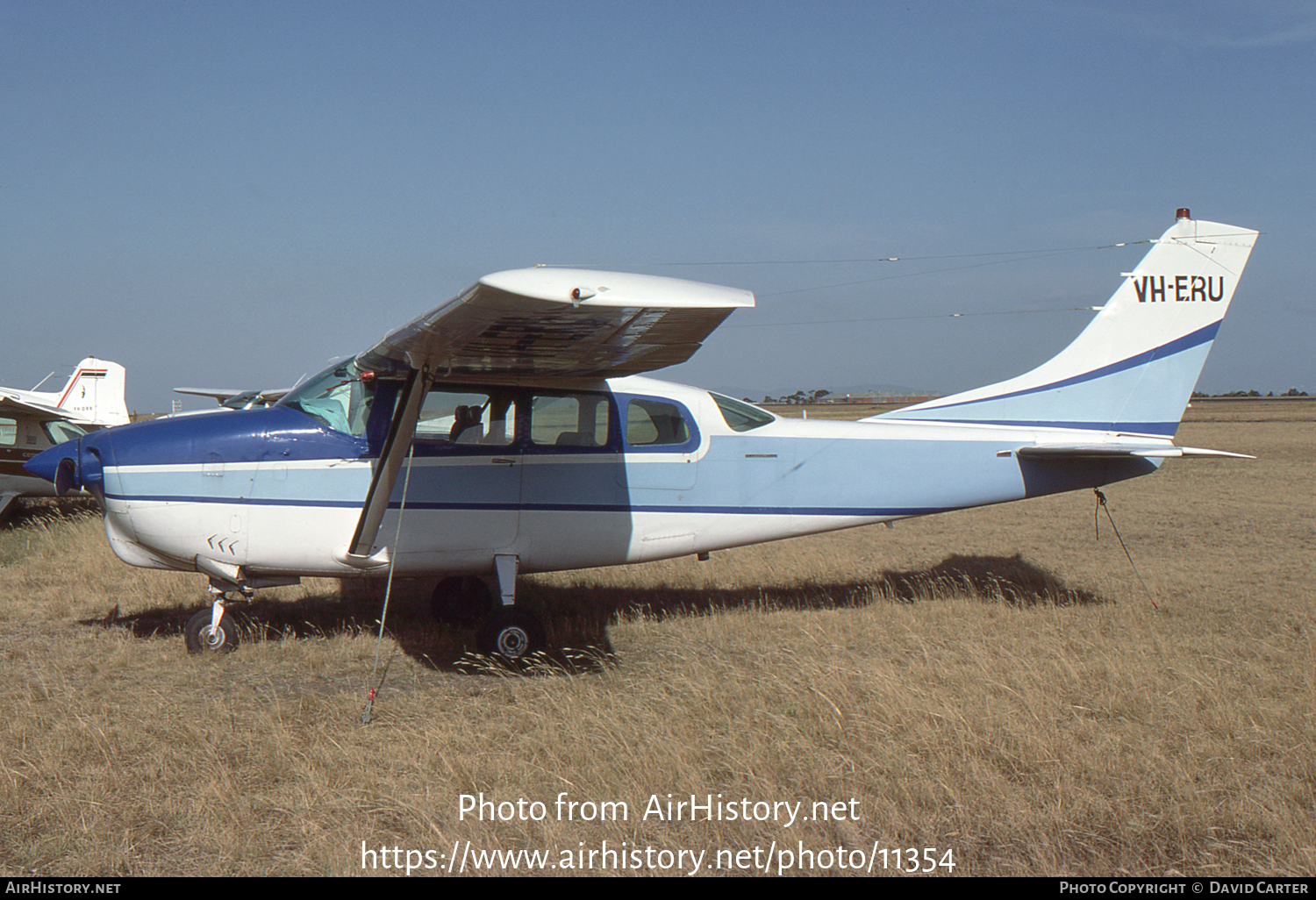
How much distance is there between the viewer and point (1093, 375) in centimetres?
771

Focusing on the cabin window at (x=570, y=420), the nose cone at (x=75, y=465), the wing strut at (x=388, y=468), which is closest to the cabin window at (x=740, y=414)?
the cabin window at (x=570, y=420)

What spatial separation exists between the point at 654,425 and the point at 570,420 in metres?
0.67

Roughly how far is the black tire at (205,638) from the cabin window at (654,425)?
128 inches

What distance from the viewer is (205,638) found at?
6.21 m

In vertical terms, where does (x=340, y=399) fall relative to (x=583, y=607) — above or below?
above

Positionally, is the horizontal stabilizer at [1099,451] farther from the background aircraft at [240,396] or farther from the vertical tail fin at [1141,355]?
the background aircraft at [240,396]

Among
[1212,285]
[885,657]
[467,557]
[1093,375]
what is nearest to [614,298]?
[467,557]

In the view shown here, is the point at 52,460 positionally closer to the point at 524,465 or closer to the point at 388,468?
the point at 388,468

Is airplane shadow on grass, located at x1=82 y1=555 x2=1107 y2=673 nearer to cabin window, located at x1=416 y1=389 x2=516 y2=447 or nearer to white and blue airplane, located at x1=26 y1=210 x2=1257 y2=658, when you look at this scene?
white and blue airplane, located at x1=26 y1=210 x2=1257 y2=658

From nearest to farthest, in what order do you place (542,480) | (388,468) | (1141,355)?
(388,468)
(542,480)
(1141,355)

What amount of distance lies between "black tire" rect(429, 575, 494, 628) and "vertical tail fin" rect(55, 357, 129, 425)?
1600 centimetres

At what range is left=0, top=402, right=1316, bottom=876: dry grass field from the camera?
3410 millimetres

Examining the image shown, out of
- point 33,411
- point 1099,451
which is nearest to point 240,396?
point 33,411

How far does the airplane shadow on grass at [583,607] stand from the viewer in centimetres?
655
